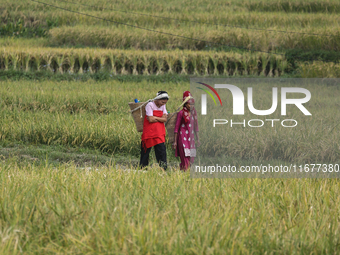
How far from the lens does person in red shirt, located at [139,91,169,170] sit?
18.3ft

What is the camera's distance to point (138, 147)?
24.9 feet

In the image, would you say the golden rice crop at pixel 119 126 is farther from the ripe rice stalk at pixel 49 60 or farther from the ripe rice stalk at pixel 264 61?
the ripe rice stalk at pixel 264 61

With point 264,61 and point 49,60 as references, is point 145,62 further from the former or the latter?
point 264,61

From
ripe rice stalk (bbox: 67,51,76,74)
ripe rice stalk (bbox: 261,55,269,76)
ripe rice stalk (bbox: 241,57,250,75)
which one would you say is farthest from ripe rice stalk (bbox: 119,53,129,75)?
ripe rice stalk (bbox: 261,55,269,76)

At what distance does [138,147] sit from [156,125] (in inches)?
78.7

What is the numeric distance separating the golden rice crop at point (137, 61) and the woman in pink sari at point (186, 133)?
10904mm

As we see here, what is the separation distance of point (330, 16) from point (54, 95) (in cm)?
1792

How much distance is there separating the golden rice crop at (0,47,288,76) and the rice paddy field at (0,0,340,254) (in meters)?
0.06

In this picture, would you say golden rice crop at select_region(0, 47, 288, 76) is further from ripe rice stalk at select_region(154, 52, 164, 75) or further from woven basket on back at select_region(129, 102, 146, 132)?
woven basket on back at select_region(129, 102, 146, 132)

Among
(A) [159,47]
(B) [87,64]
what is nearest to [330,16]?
(A) [159,47]

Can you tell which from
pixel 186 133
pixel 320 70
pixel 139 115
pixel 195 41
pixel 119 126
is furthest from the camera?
pixel 195 41

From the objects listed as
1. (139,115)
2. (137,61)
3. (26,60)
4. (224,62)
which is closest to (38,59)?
(26,60)

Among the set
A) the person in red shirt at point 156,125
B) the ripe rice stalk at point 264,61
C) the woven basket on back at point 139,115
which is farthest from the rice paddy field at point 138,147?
the woven basket on back at point 139,115

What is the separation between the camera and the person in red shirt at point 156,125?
5.57 m
